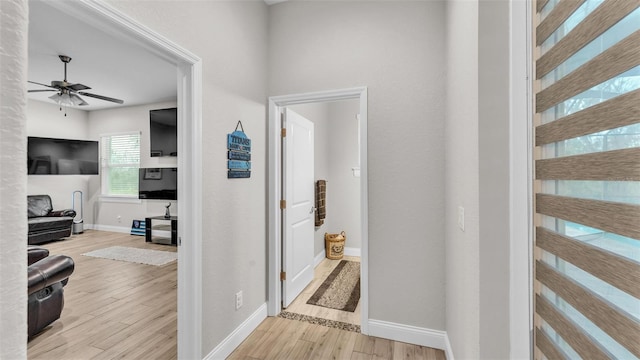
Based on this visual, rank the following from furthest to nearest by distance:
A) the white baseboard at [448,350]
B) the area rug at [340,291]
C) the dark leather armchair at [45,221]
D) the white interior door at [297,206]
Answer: the dark leather armchair at [45,221] → the area rug at [340,291] → the white interior door at [297,206] → the white baseboard at [448,350]

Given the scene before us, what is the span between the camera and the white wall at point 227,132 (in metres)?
1.77

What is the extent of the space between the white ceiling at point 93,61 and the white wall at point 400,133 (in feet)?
5.35

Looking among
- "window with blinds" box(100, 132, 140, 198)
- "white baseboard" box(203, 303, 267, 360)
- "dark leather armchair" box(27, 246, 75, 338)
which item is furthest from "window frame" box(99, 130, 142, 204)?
"white baseboard" box(203, 303, 267, 360)

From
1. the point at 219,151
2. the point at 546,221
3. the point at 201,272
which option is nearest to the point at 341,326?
the point at 201,272

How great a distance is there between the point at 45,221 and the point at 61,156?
1547 millimetres

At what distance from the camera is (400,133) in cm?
227

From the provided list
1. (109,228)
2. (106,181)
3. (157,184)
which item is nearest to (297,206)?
(157,184)

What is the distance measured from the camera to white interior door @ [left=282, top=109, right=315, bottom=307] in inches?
108

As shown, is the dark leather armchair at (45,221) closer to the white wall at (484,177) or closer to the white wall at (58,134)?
the white wall at (58,134)

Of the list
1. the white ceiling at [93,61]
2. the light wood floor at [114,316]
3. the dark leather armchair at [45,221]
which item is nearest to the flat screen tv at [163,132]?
the white ceiling at [93,61]

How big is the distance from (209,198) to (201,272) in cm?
47

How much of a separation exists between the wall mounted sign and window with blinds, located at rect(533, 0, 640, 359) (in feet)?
5.88

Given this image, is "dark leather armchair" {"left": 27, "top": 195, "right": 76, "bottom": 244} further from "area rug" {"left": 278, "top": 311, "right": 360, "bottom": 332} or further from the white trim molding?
the white trim molding

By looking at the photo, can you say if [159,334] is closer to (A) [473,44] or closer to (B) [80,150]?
(A) [473,44]
